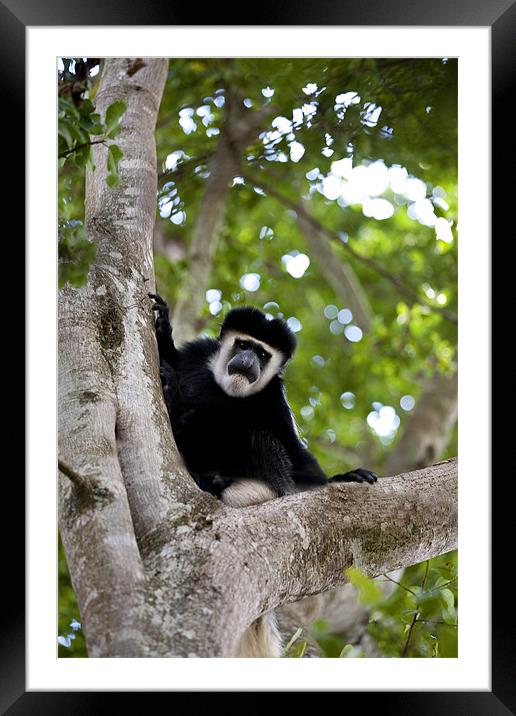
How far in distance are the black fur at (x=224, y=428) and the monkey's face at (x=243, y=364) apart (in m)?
0.03

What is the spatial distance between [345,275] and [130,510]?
4.12 m

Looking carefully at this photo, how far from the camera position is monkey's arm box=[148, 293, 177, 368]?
2.25 metres

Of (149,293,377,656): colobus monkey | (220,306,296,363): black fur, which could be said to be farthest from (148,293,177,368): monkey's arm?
(220,306,296,363): black fur

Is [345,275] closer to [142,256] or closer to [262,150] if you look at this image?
[262,150]

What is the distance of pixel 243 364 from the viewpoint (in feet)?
8.87

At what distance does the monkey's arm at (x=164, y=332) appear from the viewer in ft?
7.39

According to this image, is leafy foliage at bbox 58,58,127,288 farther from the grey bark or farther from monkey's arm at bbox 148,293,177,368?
the grey bark

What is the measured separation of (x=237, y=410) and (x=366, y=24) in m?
1.43

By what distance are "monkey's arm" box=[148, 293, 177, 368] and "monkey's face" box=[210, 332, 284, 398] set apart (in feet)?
0.70

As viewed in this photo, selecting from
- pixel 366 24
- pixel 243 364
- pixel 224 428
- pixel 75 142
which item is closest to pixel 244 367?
pixel 243 364

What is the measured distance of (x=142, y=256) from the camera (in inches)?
77.2

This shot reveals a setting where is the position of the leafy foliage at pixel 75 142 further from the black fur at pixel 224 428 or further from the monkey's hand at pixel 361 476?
the monkey's hand at pixel 361 476

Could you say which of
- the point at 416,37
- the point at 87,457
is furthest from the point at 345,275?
the point at 87,457

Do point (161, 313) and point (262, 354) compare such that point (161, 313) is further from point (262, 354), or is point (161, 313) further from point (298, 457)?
point (298, 457)
